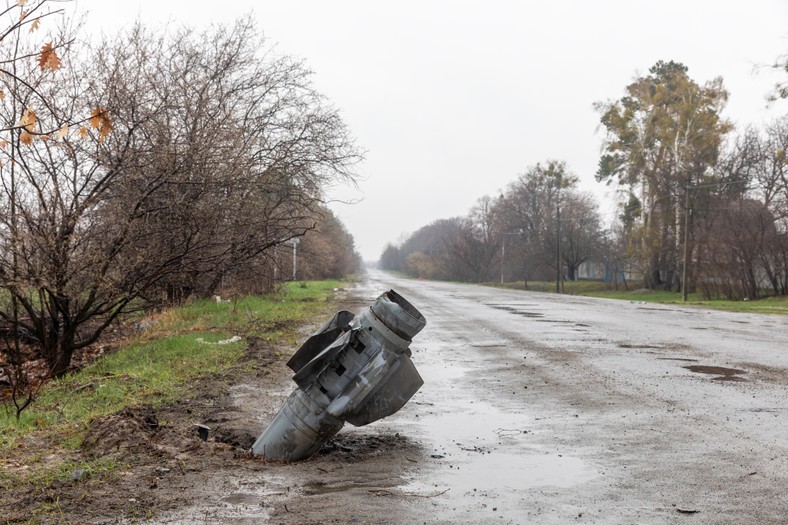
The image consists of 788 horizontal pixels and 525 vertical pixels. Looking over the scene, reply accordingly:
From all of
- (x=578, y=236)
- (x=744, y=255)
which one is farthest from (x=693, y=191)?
(x=578, y=236)

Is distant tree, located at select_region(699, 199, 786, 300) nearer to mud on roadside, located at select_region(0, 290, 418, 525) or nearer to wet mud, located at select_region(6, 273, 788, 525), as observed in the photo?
wet mud, located at select_region(6, 273, 788, 525)

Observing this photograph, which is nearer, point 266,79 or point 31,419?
point 31,419

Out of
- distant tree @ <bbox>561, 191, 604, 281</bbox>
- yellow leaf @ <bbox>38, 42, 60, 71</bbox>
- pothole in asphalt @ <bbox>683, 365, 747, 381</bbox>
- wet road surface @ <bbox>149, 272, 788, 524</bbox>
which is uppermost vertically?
distant tree @ <bbox>561, 191, 604, 281</bbox>

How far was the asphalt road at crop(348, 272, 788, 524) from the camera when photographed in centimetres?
421

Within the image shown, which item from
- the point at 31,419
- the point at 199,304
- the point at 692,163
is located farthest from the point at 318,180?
the point at 692,163

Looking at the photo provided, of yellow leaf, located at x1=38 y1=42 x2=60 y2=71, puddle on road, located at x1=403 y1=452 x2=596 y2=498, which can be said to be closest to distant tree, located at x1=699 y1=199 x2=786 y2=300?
puddle on road, located at x1=403 y1=452 x2=596 y2=498

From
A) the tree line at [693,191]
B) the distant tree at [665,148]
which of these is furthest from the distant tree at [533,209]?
the distant tree at [665,148]

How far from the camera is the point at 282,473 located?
4.99m

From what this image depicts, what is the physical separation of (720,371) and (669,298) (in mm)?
36147

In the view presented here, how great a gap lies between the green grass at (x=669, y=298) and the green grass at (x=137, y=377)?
20.2 meters

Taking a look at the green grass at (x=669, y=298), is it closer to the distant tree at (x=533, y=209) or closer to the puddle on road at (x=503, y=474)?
the distant tree at (x=533, y=209)

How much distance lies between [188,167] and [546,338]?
7.29 metres

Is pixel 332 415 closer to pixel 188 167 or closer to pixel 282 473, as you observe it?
pixel 282 473

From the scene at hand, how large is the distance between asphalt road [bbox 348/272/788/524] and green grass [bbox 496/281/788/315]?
18.3 metres
